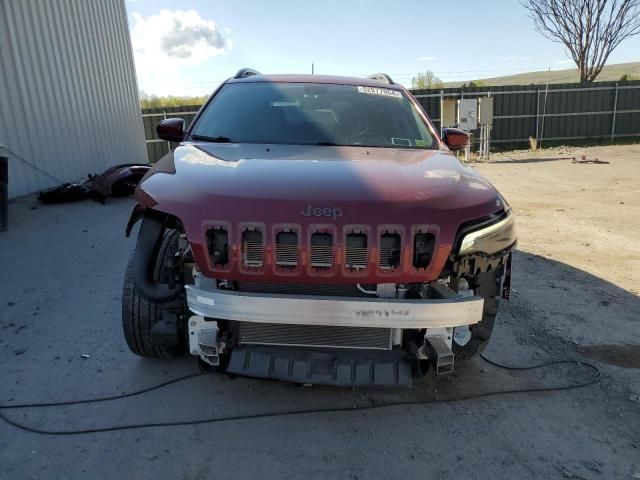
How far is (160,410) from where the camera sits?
2.56 metres

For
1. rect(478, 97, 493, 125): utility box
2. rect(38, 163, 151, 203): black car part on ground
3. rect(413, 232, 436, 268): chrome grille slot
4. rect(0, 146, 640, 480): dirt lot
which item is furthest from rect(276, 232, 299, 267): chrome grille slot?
rect(478, 97, 493, 125): utility box

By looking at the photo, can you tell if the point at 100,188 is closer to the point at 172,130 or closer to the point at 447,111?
the point at 172,130

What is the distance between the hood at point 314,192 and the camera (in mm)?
2123

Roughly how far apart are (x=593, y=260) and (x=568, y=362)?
8.06 ft

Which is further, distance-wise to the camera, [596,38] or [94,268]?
[596,38]

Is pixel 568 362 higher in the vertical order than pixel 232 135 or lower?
lower

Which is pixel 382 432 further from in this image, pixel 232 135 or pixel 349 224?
pixel 232 135

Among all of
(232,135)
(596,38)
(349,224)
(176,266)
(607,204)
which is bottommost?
(607,204)

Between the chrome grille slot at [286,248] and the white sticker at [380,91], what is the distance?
6.88 ft

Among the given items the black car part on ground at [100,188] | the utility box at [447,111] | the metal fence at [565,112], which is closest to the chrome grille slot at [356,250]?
the black car part on ground at [100,188]

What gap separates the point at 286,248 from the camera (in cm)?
212

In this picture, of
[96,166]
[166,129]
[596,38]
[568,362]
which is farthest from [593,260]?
[596,38]

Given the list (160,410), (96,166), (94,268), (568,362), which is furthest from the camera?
(96,166)

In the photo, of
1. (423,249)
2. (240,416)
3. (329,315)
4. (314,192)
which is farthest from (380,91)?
(240,416)
